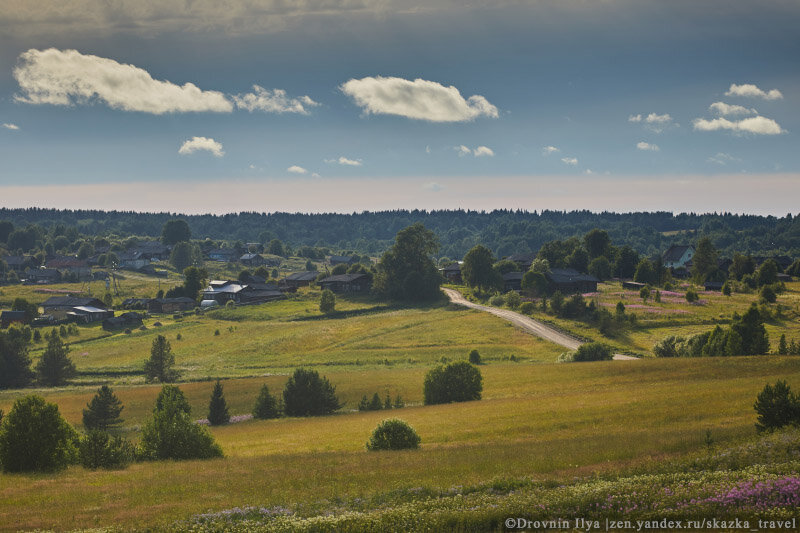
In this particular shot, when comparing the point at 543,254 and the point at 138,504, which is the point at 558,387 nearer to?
the point at 138,504

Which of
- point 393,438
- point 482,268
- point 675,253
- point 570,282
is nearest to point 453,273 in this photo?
→ point 482,268

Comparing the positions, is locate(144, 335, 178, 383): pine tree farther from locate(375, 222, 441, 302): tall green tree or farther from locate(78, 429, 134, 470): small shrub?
locate(375, 222, 441, 302): tall green tree

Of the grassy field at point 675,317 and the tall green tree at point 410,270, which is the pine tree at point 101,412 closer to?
the grassy field at point 675,317

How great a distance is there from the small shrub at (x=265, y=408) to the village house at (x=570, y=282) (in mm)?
79423

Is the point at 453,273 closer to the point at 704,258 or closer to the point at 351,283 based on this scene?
the point at 351,283

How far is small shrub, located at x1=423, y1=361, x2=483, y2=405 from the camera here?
50.6 meters

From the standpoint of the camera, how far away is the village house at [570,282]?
11850 cm

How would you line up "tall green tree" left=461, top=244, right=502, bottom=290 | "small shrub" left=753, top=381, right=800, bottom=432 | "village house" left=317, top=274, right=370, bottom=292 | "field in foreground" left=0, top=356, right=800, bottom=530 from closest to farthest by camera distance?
"field in foreground" left=0, top=356, right=800, bottom=530
"small shrub" left=753, top=381, right=800, bottom=432
"tall green tree" left=461, top=244, right=502, bottom=290
"village house" left=317, top=274, right=370, bottom=292

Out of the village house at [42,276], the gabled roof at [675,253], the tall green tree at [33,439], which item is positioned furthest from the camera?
the village house at [42,276]

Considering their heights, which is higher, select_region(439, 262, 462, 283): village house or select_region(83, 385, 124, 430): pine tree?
select_region(439, 262, 462, 283): village house

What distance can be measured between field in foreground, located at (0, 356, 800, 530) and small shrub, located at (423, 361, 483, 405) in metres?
2.16

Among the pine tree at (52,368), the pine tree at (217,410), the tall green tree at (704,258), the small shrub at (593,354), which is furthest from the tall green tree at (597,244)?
the pine tree at (52,368)

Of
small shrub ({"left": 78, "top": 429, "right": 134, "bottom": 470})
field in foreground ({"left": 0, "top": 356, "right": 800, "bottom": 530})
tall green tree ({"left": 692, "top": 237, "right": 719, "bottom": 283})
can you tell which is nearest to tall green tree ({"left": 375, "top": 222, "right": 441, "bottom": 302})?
tall green tree ({"left": 692, "top": 237, "right": 719, "bottom": 283})

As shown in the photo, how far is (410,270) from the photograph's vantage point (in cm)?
12750
